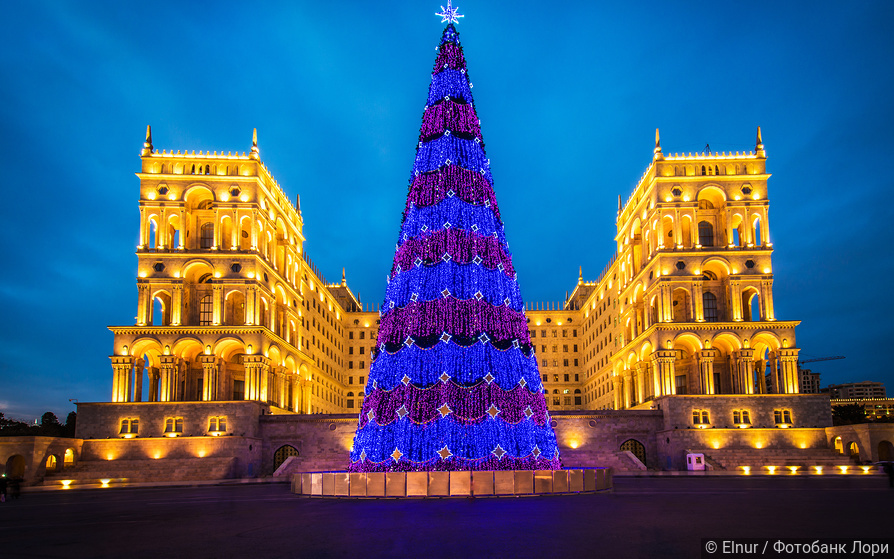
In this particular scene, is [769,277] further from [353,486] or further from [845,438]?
[353,486]

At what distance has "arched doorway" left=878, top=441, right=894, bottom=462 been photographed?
162ft

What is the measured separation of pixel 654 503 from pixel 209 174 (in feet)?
170

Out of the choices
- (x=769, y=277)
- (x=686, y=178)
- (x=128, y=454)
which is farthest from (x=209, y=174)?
(x=769, y=277)

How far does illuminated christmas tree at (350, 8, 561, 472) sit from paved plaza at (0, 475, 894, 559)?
2.46 m

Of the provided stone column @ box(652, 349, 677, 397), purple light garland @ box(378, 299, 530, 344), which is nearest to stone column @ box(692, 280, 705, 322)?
stone column @ box(652, 349, 677, 397)

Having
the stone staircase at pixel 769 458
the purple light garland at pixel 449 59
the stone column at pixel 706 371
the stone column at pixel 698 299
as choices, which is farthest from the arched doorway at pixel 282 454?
the purple light garland at pixel 449 59

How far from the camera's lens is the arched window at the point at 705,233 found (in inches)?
2579

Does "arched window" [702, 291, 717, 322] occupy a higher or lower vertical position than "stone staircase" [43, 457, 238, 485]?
higher

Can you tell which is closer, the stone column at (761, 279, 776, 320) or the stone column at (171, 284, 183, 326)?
the stone column at (171, 284, 183, 326)

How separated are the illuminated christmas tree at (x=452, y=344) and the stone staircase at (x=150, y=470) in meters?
29.1

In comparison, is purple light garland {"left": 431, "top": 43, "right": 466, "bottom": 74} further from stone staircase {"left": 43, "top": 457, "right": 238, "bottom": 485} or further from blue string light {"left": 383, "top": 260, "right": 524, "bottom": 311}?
stone staircase {"left": 43, "top": 457, "right": 238, "bottom": 485}

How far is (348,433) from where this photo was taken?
183ft

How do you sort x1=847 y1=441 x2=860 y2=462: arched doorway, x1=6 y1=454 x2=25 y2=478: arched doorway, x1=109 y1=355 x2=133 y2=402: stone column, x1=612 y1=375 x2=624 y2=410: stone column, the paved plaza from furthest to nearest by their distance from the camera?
x1=612 y1=375 x2=624 y2=410: stone column → x1=109 y1=355 x2=133 y2=402: stone column → x1=847 y1=441 x2=860 y2=462: arched doorway → x1=6 y1=454 x2=25 y2=478: arched doorway → the paved plaza

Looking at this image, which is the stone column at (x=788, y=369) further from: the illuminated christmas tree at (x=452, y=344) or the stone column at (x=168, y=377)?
the stone column at (x=168, y=377)
